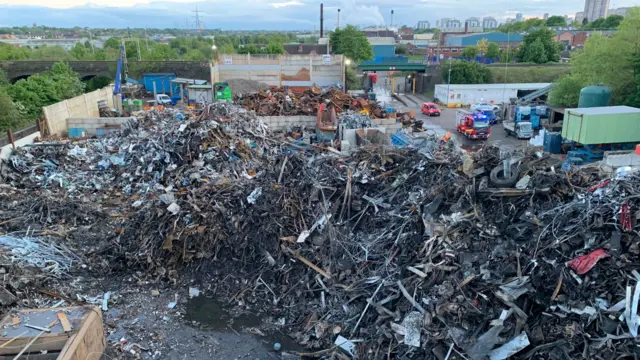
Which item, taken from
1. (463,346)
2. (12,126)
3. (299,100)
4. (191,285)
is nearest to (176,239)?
(191,285)

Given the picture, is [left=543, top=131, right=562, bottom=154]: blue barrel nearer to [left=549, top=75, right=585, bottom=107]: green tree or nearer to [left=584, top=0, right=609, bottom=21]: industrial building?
[left=549, top=75, right=585, bottom=107]: green tree

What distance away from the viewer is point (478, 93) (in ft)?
128

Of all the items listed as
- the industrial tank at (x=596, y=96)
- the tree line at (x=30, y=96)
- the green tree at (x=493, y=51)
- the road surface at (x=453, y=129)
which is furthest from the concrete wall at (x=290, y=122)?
the green tree at (x=493, y=51)

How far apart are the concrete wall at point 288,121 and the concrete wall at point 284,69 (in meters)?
14.1

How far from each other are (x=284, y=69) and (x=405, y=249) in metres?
27.7

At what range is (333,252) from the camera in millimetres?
8586

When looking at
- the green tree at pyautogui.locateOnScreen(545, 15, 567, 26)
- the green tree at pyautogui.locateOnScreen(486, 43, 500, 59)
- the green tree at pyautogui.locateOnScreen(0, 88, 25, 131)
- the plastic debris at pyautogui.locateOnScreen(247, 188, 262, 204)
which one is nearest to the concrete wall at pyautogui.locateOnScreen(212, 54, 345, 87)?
the green tree at pyautogui.locateOnScreen(0, 88, 25, 131)

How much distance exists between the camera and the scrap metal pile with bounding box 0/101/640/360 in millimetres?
5980

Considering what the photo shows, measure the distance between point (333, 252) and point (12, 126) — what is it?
24366 mm

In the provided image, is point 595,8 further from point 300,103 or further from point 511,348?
point 511,348

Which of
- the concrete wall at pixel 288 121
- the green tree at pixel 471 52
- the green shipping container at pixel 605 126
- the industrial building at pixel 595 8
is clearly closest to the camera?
the green shipping container at pixel 605 126

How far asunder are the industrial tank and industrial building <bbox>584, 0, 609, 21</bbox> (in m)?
190

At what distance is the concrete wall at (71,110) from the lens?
19266mm

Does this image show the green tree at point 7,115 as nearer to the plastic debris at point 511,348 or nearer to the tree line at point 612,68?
the plastic debris at point 511,348
